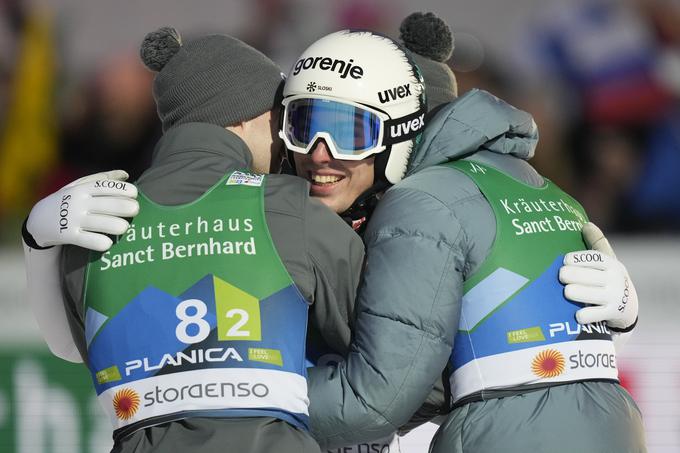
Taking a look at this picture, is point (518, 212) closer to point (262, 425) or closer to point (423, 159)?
point (423, 159)

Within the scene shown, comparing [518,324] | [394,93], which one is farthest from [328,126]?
[518,324]

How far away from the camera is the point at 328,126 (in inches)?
146

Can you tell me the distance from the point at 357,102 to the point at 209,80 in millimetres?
468

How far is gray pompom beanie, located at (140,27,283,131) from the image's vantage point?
3.57 meters

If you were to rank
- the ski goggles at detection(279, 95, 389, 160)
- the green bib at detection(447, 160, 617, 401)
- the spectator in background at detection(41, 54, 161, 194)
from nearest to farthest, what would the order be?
the green bib at detection(447, 160, 617, 401), the ski goggles at detection(279, 95, 389, 160), the spectator in background at detection(41, 54, 161, 194)

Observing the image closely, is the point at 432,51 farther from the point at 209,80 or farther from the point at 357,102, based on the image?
the point at 209,80

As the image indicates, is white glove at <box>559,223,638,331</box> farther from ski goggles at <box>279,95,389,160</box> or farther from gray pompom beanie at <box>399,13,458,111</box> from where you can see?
gray pompom beanie at <box>399,13,458,111</box>

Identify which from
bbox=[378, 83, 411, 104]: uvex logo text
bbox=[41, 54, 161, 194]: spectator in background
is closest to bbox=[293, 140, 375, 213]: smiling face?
bbox=[378, 83, 411, 104]: uvex logo text

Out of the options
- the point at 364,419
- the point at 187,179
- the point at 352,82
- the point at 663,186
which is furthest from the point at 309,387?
the point at 663,186

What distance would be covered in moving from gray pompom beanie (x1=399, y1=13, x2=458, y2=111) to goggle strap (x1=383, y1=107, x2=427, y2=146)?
0.30 m

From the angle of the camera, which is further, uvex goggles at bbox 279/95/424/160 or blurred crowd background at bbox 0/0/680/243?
blurred crowd background at bbox 0/0/680/243

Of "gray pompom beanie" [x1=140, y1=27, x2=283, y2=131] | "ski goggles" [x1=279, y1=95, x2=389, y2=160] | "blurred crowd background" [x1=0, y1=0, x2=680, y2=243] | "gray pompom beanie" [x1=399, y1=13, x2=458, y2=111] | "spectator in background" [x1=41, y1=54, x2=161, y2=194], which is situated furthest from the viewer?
"spectator in background" [x1=41, y1=54, x2=161, y2=194]

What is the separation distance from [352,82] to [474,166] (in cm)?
51

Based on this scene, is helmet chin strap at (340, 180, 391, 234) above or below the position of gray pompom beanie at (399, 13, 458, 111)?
below
